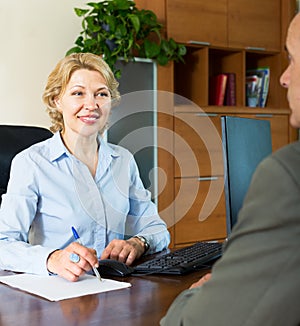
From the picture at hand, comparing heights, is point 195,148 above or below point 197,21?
below

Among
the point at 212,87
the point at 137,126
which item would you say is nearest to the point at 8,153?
the point at 137,126

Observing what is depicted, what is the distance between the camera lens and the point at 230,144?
5.02ft

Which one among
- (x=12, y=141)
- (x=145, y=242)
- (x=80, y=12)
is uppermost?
(x=80, y=12)

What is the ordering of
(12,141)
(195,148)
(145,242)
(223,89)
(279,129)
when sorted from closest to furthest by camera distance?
(145,242) < (12,141) < (195,148) < (223,89) < (279,129)

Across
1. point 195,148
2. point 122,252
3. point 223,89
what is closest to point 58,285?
point 122,252

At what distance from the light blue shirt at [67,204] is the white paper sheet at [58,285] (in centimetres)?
16

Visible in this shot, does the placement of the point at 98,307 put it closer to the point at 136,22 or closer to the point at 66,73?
the point at 66,73

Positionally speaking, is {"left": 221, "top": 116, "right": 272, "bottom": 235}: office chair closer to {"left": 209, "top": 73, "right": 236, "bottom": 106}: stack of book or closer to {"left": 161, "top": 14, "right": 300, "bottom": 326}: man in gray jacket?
{"left": 161, "top": 14, "right": 300, "bottom": 326}: man in gray jacket

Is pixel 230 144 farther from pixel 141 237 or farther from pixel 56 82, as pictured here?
pixel 56 82

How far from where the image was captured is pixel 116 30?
3807 mm

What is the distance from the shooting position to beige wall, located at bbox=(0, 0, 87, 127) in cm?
383

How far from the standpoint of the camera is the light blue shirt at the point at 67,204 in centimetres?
178

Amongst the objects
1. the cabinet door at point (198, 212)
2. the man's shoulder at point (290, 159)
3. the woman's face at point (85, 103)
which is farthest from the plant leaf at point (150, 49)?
the man's shoulder at point (290, 159)

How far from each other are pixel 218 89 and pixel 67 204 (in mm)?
2927
